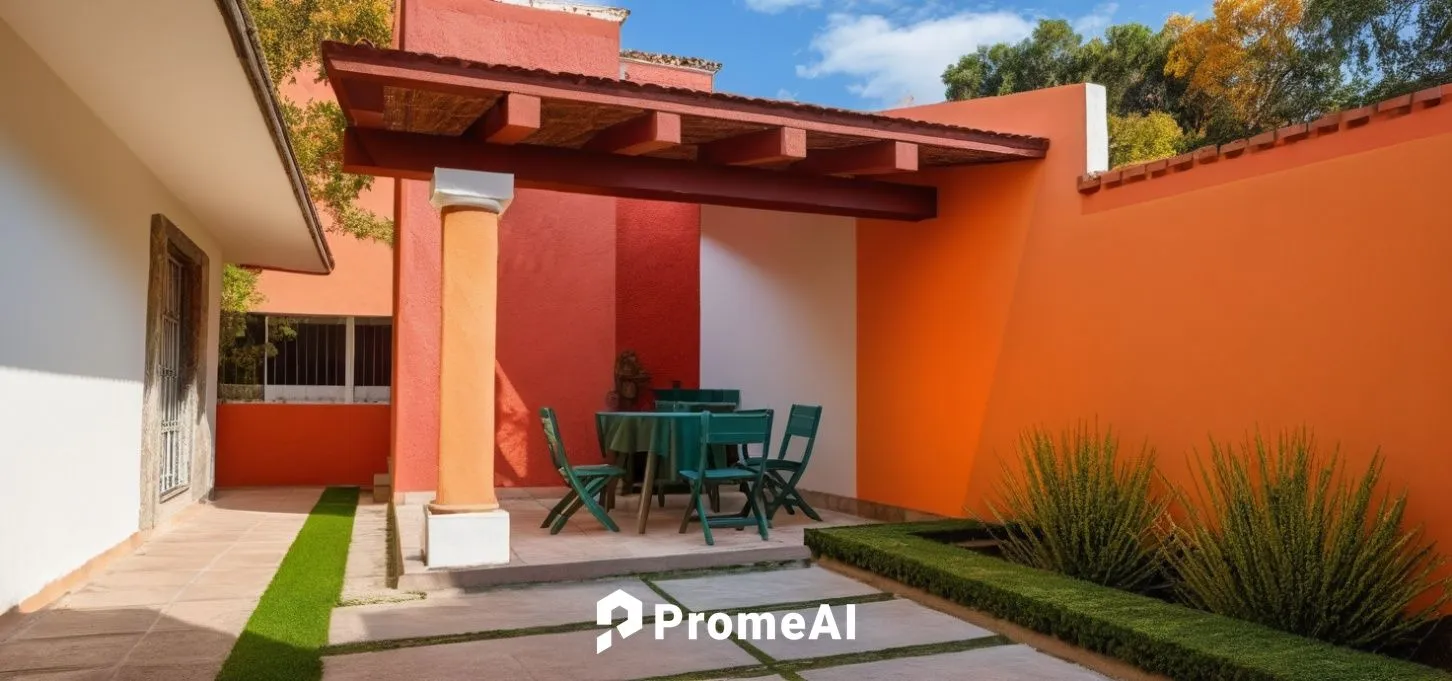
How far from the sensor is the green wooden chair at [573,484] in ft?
21.3

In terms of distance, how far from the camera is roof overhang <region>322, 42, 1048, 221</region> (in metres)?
5.12

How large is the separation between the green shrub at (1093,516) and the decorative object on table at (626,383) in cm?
438

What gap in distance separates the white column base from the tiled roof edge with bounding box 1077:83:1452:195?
397cm

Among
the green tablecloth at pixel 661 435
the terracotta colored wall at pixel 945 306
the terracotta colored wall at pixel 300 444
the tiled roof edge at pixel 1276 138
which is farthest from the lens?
the terracotta colored wall at pixel 300 444

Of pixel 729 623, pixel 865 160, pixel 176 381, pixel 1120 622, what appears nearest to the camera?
pixel 1120 622

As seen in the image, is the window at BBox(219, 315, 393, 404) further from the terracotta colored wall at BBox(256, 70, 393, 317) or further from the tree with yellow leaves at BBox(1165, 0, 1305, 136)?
the tree with yellow leaves at BBox(1165, 0, 1305, 136)

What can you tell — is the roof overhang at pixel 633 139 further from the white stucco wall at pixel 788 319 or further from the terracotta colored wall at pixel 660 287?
the terracotta colored wall at pixel 660 287

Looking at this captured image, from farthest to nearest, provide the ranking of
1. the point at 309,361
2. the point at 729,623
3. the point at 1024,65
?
the point at 1024,65 → the point at 309,361 → the point at 729,623

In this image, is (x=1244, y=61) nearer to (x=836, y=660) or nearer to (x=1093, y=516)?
(x=1093, y=516)

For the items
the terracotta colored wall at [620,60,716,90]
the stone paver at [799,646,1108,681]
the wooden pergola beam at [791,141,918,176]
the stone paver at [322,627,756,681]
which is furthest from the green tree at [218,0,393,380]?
the stone paver at [799,646,1108,681]

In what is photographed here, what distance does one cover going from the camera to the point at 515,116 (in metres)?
5.14

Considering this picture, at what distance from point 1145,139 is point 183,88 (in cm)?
2018

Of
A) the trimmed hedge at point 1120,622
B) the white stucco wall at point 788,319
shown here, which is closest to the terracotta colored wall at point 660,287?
the white stucco wall at point 788,319

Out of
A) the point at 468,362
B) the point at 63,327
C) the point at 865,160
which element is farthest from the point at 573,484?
the point at 63,327
